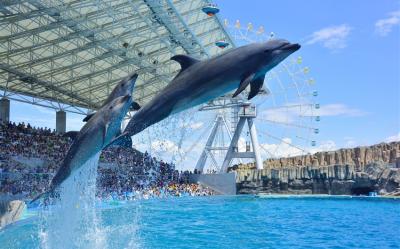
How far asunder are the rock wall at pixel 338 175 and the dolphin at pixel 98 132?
2339cm

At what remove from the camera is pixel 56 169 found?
2153cm

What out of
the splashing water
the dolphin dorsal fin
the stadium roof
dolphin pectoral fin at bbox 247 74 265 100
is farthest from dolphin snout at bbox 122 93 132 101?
the stadium roof

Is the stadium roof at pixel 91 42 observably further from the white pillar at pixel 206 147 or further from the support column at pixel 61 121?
the white pillar at pixel 206 147

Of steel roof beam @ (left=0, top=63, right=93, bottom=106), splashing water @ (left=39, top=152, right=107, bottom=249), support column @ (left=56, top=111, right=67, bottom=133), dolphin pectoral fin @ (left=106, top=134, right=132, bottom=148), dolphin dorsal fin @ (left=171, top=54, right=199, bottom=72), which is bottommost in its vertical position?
splashing water @ (left=39, top=152, right=107, bottom=249)

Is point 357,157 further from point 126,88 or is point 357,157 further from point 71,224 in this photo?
point 126,88

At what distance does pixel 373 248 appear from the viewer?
364 inches

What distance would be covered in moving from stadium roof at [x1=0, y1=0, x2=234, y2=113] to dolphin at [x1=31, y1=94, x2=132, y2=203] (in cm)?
1356

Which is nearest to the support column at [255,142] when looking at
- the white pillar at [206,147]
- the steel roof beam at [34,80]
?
the white pillar at [206,147]

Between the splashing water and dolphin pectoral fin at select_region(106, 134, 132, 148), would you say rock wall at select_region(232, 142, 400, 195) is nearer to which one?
the splashing water

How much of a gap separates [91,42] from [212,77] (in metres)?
19.1

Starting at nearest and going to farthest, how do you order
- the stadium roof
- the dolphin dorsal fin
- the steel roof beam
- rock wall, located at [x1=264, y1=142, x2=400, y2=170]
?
the dolphin dorsal fin
the stadium roof
the steel roof beam
rock wall, located at [x1=264, y1=142, x2=400, y2=170]

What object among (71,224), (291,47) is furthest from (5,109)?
(291,47)

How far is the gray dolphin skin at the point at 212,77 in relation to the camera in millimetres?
4543

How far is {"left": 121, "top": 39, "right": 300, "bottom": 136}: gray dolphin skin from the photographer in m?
4.54
